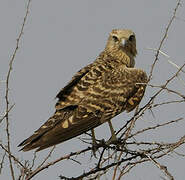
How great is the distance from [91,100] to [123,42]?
6.88ft

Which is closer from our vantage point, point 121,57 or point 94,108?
point 94,108

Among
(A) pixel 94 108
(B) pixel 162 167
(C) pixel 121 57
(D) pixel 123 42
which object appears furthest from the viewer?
(D) pixel 123 42

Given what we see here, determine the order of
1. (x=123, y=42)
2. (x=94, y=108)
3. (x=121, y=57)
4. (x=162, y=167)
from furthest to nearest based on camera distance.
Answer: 1. (x=123, y=42)
2. (x=121, y=57)
3. (x=94, y=108)
4. (x=162, y=167)

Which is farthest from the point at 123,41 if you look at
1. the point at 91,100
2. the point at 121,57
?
the point at 91,100

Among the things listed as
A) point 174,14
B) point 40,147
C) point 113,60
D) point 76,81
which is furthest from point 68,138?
point 113,60

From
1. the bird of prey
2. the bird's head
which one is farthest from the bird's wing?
the bird's head

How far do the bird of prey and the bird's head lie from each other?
1.70 ft

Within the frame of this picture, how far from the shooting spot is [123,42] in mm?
7359

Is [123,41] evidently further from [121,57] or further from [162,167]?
[162,167]

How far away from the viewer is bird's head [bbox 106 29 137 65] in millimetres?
7355

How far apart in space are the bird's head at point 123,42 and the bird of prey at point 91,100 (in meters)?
0.52

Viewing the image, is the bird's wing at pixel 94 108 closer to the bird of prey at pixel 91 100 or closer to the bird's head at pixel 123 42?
the bird of prey at pixel 91 100

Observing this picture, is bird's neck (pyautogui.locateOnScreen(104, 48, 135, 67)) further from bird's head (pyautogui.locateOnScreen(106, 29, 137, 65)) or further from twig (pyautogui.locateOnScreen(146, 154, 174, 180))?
twig (pyautogui.locateOnScreen(146, 154, 174, 180))

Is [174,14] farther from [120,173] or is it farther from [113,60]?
[113,60]
